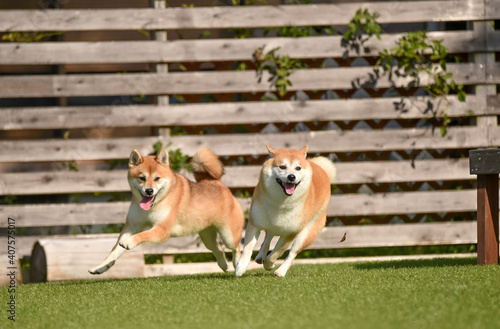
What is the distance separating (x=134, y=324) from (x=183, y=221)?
1699 millimetres

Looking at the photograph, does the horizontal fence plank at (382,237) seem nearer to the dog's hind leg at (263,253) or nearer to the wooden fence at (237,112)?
the wooden fence at (237,112)

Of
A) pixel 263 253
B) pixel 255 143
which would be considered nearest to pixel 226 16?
pixel 255 143

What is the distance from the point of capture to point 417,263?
540 centimetres

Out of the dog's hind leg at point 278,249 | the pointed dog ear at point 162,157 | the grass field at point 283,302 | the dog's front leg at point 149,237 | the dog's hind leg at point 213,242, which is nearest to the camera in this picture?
the grass field at point 283,302

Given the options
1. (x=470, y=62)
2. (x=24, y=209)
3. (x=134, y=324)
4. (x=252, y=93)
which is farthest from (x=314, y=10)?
(x=134, y=324)

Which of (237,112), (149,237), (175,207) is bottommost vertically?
(149,237)

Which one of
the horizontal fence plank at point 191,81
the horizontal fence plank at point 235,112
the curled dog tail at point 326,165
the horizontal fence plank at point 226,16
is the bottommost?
the curled dog tail at point 326,165

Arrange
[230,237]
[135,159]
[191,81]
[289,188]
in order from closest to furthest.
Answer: [289,188] < [135,159] < [230,237] < [191,81]

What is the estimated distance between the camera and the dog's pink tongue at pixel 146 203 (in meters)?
4.48

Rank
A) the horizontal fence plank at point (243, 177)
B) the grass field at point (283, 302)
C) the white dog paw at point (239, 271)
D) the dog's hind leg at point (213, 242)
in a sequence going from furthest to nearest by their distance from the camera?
the horizontal fence plank at point (243, 177) < the dog's hind leg at point (213, 242) < the white dog paw at point (239, 271) < the grass field at point (283, 302)

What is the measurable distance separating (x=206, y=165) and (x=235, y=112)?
116 cm

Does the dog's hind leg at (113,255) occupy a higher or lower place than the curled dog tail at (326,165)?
lower

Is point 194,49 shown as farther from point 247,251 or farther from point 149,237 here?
point 247,251

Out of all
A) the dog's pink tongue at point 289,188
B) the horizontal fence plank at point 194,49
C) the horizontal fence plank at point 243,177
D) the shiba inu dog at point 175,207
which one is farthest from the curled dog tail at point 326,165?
the horizontal fence plank at point 194,49
